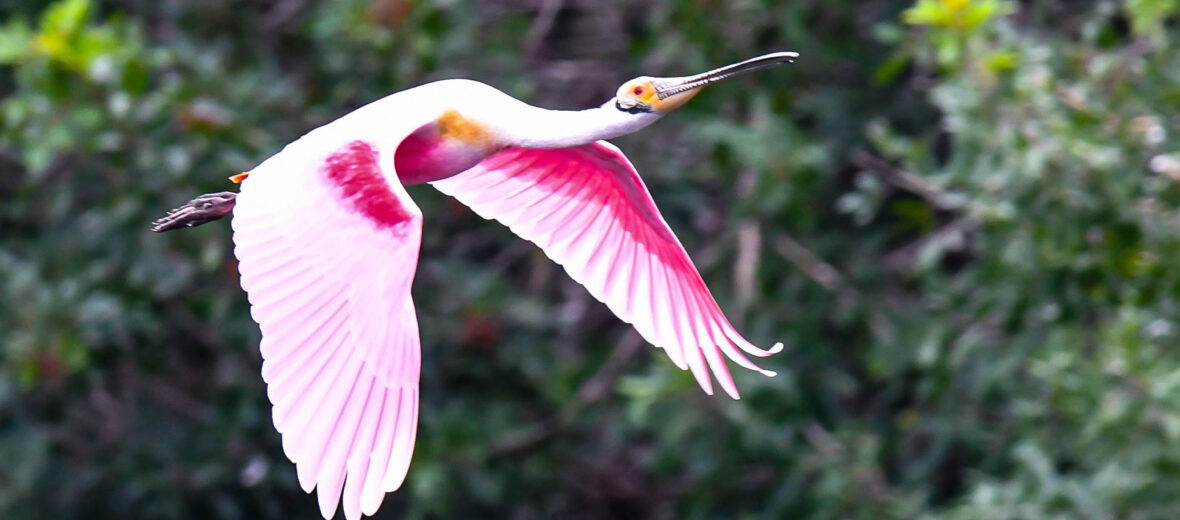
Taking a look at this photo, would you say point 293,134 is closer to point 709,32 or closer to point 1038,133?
point 709,32

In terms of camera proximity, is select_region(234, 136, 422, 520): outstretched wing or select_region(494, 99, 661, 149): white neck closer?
select_region(234, 136, 422, 520): outstretched wing

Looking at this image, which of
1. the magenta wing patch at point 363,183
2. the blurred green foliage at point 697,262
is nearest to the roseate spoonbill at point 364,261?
the magenta wing patch at point 363,183

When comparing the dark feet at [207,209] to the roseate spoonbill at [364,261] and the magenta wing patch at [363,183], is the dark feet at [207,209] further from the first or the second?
the magenta wing patch at [363,183]

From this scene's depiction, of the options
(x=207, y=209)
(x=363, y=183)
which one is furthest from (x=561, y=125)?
(x=207, y=209)

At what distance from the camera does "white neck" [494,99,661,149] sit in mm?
4133

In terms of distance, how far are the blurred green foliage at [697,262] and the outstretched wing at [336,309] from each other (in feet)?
6.55

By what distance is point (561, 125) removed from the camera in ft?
13.6

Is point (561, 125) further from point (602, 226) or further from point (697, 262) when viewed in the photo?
point (697, 262)

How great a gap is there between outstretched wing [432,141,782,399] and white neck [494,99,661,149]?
39cm

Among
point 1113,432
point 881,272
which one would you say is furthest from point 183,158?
point 1113,432

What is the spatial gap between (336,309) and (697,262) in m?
2.63

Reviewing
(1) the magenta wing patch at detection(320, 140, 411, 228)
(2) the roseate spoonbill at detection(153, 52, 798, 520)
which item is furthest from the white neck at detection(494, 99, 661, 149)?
(1) the magenta wing patch at detection(320, 140, 411, 228)

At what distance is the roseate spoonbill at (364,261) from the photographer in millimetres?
3629

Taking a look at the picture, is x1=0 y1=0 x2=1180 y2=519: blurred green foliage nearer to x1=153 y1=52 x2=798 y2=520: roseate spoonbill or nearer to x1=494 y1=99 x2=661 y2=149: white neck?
x1=153 y1=52 x2=798 y2=520: roseate spoonbill
